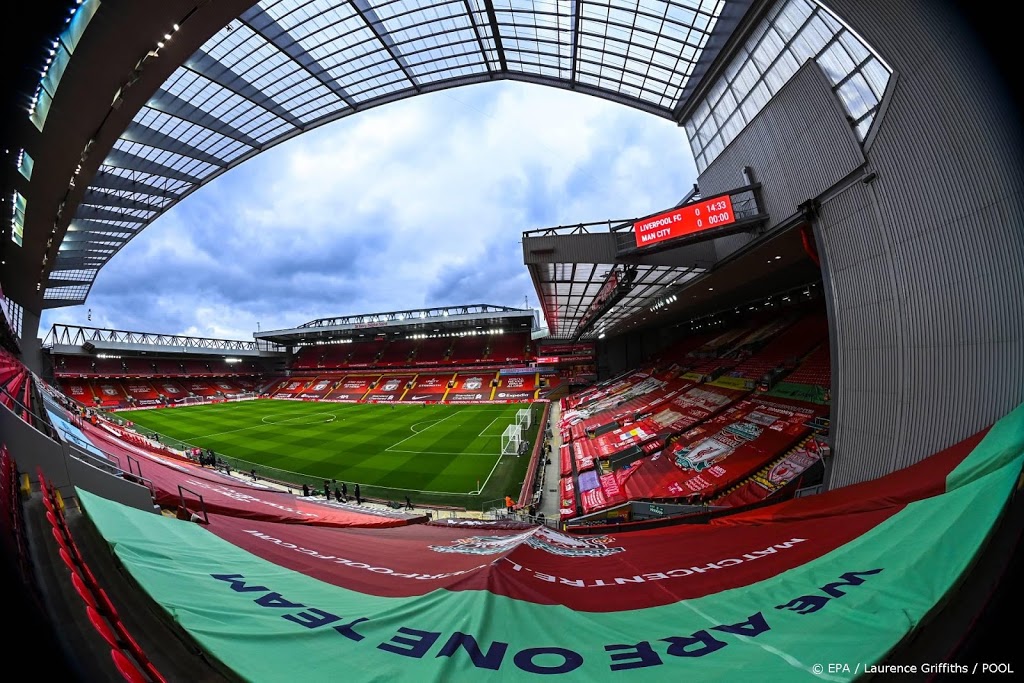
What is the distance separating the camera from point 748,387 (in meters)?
17.1

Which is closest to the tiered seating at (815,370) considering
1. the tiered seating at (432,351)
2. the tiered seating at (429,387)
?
the tiered seating at (429,387)

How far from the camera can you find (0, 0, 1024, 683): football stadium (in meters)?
2.42

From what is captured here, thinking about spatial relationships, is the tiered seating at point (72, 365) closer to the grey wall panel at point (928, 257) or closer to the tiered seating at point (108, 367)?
the tiered seating at point (108, 367)

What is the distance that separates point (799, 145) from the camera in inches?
337

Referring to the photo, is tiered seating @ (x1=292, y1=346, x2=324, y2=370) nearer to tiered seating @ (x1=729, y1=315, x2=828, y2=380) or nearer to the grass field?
the grass field

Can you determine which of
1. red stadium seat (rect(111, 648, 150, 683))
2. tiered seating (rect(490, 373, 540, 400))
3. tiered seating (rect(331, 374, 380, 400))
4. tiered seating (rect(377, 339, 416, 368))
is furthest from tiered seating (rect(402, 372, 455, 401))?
red stadium seat (rect(111, 648, 150, 683))

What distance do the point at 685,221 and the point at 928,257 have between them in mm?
4875

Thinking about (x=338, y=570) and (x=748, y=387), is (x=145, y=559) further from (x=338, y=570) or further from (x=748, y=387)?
(x=748, y=387)

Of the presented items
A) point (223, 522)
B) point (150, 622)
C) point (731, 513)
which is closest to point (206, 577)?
point (150, 622)

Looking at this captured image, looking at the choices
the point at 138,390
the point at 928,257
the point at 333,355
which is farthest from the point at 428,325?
the point at 928,257

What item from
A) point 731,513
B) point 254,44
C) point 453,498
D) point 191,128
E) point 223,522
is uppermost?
point 254,44

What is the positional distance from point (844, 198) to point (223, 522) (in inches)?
563

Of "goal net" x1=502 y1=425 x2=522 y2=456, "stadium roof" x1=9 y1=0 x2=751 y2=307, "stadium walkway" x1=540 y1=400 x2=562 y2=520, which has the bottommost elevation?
"stadium walkway" x1=540 y1=400 x2=562 y2=520

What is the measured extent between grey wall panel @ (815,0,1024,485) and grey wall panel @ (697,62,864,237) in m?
0.72
